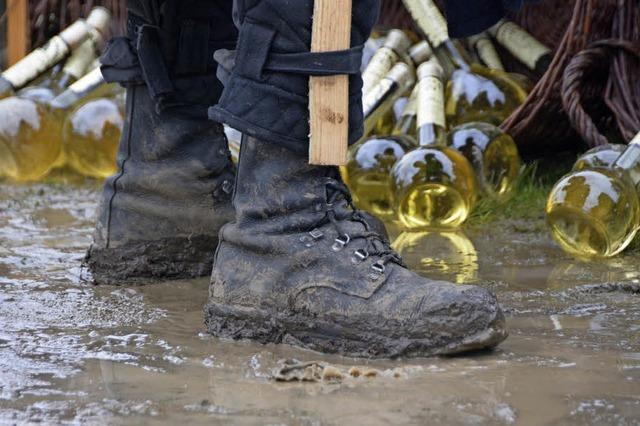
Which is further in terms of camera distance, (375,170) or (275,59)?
(375,170)

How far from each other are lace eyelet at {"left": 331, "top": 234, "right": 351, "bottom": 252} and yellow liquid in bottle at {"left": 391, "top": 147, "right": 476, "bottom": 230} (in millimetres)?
→ 1172

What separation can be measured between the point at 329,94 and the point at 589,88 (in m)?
1.89

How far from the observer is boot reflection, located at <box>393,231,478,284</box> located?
226cm

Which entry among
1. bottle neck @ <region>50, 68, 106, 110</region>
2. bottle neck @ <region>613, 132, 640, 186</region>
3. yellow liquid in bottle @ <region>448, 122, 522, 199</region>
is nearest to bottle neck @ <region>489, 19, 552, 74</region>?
yellow liquid in bottle @ <region>448, 122, 522, 199</region>

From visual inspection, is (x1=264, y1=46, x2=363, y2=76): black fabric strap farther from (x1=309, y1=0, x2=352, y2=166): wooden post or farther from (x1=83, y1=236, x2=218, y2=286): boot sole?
(x1=83, y1=236, x2=218, y2=286): boot sole

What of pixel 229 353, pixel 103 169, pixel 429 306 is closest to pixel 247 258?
pixel 229 353

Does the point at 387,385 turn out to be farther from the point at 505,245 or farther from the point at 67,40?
the point at 67,40

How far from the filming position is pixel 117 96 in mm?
3930

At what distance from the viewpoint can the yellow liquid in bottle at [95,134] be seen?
3.79m

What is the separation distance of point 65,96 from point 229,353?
271cm

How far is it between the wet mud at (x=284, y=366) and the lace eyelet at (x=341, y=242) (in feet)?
0.59

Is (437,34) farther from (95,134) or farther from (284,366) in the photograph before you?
(284,366)

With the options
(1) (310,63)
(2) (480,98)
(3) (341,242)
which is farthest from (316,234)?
(2) (480,98)

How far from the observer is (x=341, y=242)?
1.64 m
